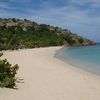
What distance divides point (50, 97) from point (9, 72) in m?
3.54

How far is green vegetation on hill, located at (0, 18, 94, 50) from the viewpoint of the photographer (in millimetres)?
69125

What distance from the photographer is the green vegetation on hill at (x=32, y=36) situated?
69125 mm

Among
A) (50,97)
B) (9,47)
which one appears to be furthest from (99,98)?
(9,47)

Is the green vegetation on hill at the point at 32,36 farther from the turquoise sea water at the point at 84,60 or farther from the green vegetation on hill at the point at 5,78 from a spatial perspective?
the green vegetation on hill at the point at 5,78

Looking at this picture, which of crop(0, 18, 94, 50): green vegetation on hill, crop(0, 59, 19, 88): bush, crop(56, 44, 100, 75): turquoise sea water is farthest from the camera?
crop(0, 18, 94, 50): green vegetation on hill

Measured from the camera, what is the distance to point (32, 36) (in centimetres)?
10331

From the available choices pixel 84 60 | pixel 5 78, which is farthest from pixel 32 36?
pixel 5 78

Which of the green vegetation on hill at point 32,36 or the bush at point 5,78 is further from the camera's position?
the green vegetation on hill at point 32,36

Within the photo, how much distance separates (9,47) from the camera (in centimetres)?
6397

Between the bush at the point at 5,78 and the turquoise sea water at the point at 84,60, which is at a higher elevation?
the bush at the point at 5,78

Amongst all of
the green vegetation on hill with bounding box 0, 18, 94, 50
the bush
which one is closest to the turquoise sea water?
the bush

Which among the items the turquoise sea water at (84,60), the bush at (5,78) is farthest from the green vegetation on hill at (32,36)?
the bush at (5,78)

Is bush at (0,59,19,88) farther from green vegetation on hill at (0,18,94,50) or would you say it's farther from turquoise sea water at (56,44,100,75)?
green vegetation on hill at (0,18,94,50)

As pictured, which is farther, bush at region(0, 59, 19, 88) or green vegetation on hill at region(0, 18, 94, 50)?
green vegetation on hill at region(0, 18, 94, 50)
